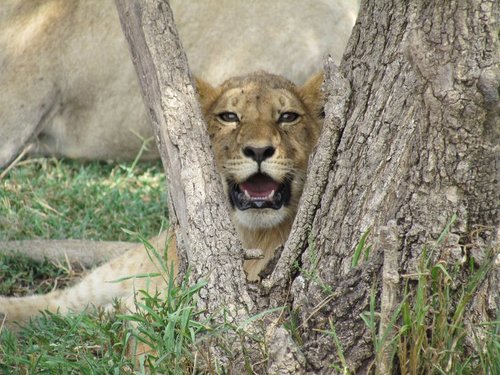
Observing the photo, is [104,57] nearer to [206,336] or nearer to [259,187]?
[259,187]

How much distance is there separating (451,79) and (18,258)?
2.34 m

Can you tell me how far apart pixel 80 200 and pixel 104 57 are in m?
0.87

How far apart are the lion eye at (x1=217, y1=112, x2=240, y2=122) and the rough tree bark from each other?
53 cm

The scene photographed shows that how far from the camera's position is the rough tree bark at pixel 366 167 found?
2.57m

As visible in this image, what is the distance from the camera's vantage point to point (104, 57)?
5539mm

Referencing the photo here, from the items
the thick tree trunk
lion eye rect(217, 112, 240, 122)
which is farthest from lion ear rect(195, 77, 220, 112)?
the thick tree trunk

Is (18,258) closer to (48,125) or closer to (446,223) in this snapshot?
(48,125)

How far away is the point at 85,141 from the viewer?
5645 mm

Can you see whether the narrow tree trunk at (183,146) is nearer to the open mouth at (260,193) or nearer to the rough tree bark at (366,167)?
the rough tree bark at (366,167)

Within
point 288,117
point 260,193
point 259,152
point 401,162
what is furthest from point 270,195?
point 401,162

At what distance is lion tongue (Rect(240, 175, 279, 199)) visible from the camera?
3.42 meters

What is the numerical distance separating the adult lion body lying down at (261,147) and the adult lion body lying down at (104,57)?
182cm

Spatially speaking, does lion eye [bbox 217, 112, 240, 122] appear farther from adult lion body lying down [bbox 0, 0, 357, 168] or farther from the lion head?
adult lion body lying down [bbox 0, 0, 357, 168]

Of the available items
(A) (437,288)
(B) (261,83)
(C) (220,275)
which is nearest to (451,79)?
(A) (437,288)
